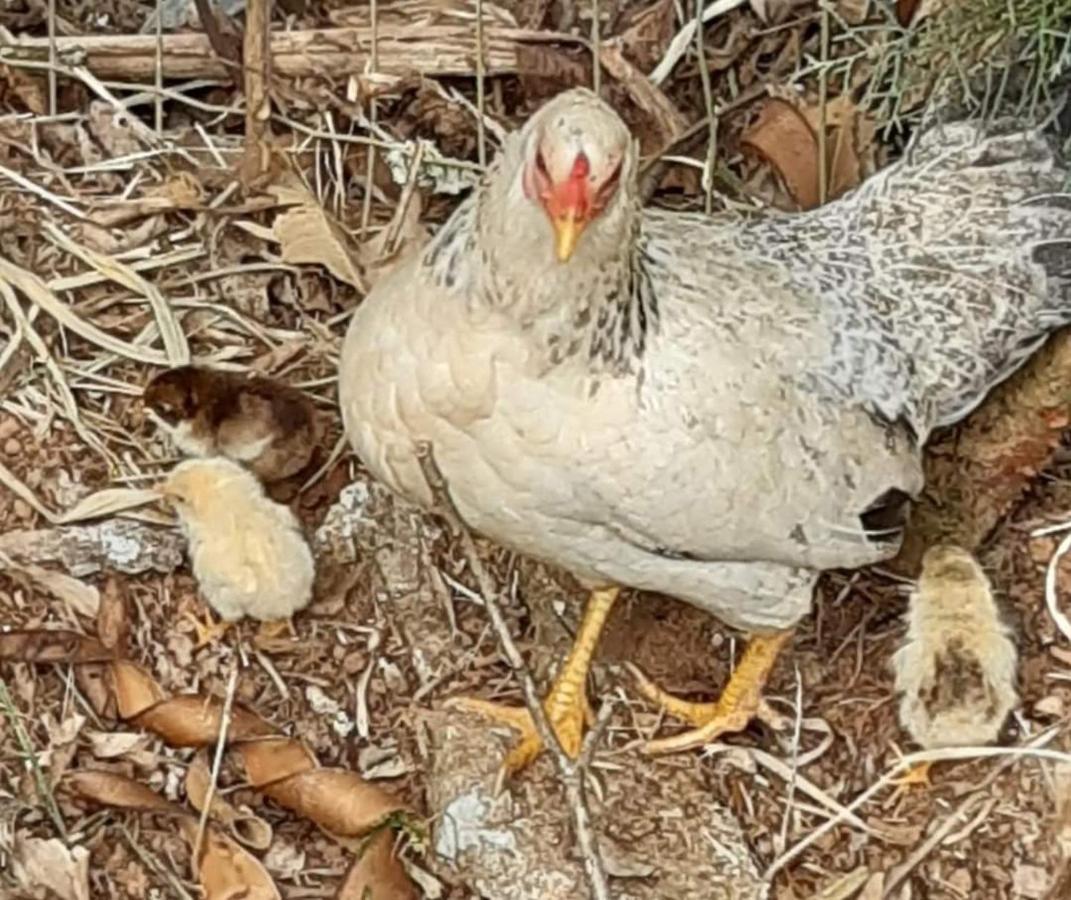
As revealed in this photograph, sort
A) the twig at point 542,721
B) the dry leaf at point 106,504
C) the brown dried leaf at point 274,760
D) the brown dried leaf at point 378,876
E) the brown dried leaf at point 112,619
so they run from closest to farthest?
1. the twig at point 542,721
2. the brown dried leaf at point 378,876
3. the brown dried leaf at point 274,760
4. the brown dried leaf at point 112,619
5. the dry leaf at point 106,504

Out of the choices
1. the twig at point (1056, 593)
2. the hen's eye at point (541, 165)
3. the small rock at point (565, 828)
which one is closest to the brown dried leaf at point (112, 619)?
the small rock at point (565, 828)

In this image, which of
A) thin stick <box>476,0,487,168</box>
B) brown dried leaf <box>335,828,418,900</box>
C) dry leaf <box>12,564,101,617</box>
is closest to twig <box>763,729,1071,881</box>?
brown dried leaf <box>335,828,418,900</box>

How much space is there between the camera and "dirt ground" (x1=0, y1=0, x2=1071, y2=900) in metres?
2.91

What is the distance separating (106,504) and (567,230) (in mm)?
1064

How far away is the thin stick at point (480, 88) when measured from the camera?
11.1 ft

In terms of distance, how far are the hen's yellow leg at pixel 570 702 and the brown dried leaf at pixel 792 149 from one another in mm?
768

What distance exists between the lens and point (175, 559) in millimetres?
3131

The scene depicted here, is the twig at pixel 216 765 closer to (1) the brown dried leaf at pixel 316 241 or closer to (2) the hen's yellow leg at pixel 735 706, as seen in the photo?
(2) the hen's yellow leg at pixel 735 706

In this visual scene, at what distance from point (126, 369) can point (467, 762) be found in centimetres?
81

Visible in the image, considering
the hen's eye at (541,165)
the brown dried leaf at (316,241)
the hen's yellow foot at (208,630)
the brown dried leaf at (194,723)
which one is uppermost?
the hen's eye at (541,165)

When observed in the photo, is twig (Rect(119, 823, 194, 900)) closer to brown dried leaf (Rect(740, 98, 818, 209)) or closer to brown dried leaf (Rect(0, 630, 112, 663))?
brown dried leaf (Rect(0, 630, 112, 663))

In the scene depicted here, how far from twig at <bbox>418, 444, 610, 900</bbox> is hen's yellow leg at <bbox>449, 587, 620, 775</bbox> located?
39cm

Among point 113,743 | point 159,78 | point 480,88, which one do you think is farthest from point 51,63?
point 113,743

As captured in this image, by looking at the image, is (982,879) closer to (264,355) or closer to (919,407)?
(919,407)
